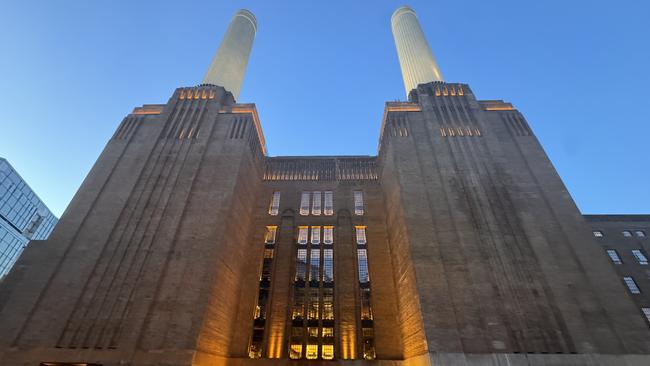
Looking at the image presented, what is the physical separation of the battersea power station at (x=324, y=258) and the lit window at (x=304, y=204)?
0.32m

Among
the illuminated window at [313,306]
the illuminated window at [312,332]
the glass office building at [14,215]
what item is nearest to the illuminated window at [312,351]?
the illuminated window at [312,332]

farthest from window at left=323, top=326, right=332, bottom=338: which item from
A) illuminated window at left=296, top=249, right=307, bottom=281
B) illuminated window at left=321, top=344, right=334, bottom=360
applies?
illuminated window at left=296, top=249, right=307, bottom=281

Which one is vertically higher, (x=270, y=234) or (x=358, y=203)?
(x=358, y=203)

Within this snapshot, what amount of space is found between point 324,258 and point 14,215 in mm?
62980

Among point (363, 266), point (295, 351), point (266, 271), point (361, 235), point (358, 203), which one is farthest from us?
point (358, 203)

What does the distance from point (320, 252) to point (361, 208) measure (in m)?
6.63

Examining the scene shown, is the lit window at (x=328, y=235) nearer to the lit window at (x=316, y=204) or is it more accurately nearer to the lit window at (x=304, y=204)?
the lit window at (x=316, y=204)

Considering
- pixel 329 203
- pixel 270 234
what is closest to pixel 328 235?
pixel 329 203

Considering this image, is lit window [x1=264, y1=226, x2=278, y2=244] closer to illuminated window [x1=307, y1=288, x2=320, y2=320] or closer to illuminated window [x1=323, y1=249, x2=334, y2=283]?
illuminated window [x1=323, y1=249, x2=334, y2=283]

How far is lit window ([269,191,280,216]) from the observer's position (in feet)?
111

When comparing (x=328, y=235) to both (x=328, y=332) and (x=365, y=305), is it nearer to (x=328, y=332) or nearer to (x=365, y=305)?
(x=365, y=305)

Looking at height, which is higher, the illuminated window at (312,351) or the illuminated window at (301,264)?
the illuminated window at (301,264)

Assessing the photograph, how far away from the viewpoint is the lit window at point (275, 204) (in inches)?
1333

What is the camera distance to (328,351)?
25.8 meters
